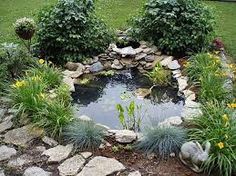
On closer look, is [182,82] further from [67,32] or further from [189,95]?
[67,32]

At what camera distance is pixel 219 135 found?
174 inches

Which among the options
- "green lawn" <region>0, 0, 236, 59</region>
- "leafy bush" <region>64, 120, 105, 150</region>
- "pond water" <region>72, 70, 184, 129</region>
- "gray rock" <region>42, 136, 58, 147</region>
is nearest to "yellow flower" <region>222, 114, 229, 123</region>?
"pond water" <region>72, 70, 184, 129</region>

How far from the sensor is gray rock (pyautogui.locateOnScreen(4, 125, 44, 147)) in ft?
16.0

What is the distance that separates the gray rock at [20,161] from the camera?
449cm

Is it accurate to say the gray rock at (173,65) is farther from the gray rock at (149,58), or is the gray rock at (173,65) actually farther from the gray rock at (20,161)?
the gray rock at (20,161)

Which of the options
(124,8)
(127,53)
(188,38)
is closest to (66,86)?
(127,53)

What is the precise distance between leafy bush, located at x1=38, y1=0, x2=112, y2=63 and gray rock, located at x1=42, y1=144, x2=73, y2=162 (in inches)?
99.9

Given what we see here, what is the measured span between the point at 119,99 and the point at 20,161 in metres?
2.03

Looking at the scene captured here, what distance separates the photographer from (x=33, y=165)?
4.48 metres

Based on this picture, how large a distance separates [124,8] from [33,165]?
6373 mm

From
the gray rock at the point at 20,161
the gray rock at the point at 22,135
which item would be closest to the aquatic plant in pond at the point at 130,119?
the gray rock at the point at 22,135

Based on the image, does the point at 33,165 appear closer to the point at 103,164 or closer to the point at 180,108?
the point at 103,164

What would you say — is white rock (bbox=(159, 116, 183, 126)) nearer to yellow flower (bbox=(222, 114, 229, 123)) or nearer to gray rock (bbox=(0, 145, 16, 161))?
yellow flower (bbox=(222, 114, 229, 123))

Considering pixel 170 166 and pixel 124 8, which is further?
pixel 124 8
